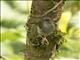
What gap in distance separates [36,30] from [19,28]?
1.34m

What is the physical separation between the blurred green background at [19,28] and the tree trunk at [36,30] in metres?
0.54

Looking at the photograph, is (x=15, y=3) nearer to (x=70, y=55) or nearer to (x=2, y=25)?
(x=2, y=25)

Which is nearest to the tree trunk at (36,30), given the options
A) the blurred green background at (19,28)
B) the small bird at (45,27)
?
the small bird at (45,27)

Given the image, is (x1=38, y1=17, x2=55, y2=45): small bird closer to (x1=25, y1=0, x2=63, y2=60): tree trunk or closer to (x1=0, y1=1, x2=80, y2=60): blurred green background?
(x1=25, y1=0, x2=63, y2=60): tree trunk

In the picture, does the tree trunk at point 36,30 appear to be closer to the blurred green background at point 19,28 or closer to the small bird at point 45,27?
the small bird at point 45,27

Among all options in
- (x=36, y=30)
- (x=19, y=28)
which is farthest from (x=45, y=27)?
(x=19, y=28)

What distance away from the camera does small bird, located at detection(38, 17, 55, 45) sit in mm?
559

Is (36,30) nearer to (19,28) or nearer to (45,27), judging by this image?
(45,27)

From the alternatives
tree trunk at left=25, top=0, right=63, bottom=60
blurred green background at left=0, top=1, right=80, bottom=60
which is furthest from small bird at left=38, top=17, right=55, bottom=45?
blurred green background at left=0, top=1, right=80, bottom=60

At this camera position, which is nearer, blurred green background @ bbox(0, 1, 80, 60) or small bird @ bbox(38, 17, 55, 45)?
small bird @ bbox(38, 17, 55, 45)

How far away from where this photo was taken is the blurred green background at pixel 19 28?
1409 mm

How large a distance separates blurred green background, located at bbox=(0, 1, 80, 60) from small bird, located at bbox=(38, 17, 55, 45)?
23.2 inches

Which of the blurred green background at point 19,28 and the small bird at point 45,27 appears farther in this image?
the blurred green background at point 19,28

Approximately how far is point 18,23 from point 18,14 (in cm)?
19
